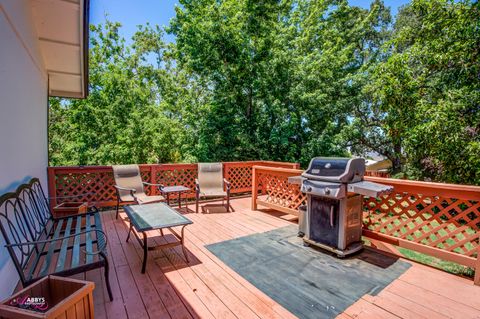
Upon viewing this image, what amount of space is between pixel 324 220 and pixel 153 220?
2224 mm

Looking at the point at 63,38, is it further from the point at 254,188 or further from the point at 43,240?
the point at 254,188

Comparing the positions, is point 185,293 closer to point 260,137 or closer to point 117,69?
point 260,137

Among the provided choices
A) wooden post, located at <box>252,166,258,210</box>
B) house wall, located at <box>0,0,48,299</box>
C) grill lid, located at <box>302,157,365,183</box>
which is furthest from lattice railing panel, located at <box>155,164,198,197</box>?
grill lid, located at <box>302,157,365,183</box>

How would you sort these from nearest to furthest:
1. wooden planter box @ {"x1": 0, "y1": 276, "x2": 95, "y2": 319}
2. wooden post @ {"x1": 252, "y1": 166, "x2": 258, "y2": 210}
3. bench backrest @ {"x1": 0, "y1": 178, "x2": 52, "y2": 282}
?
wooden planter box @ {"x1": 0, "y1": 276, "x2": 95, "y2": 319} < bench backrest @ {"x1": 0, "y1": 178, "x2": 52, "y2": 282} < wooden post @ {"x1": 252, "y1": 166, "x2": 258, "y2": 210}

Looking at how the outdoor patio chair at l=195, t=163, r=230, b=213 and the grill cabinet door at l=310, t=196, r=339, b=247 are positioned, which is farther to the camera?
the outdoor patio chair at l=195, t=163, r=230, b=213

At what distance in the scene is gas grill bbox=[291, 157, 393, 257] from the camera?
10.2 feet

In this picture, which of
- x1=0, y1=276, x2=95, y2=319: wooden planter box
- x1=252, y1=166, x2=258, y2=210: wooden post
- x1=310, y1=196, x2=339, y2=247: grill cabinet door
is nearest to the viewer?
x1=0, y1=276, x2=95, y2=319: wooden planter box

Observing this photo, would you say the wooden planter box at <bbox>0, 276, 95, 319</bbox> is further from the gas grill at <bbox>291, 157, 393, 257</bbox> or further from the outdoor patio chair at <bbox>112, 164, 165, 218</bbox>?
the outdoor patio chair at <bbox>112, 164, 165, 218</bbox>

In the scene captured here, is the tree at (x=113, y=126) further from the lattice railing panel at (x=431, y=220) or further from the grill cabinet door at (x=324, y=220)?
the lattice railing panel at (x=431, y=220)

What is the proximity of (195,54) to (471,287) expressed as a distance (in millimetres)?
9407

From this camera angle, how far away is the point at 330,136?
395 inches

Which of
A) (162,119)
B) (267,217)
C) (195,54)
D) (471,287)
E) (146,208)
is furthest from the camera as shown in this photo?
(162,119)

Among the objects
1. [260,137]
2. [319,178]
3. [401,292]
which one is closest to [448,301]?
[401,292]

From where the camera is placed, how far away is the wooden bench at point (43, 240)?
2.11 m
